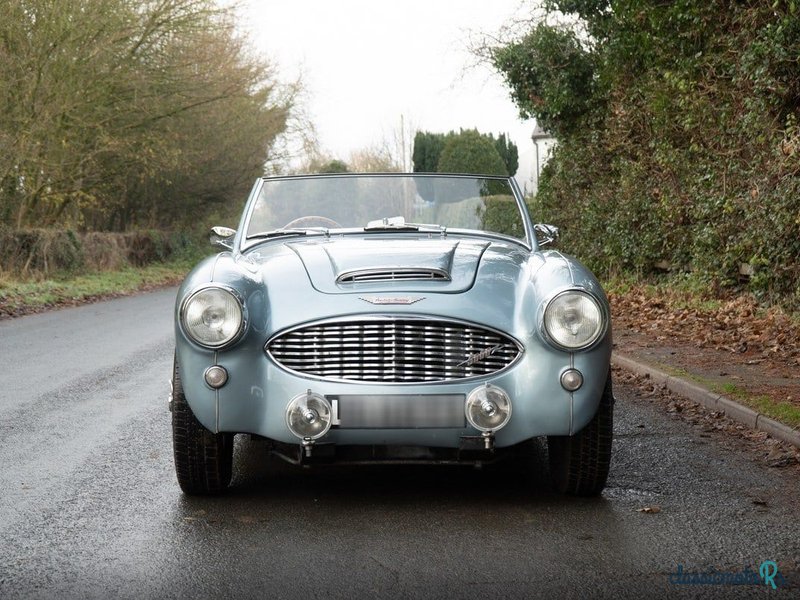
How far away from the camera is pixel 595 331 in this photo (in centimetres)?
452

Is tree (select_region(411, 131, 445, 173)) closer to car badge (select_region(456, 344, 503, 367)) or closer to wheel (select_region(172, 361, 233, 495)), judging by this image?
wheel (select_region(172, 361, 233, 495))

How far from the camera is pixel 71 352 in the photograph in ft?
37.5

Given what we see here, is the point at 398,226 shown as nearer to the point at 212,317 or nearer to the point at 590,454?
the point at 212,317

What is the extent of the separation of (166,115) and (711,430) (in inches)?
908

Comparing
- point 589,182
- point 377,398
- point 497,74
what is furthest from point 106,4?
point 377,398

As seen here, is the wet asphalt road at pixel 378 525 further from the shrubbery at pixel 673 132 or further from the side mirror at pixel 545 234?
the shrubbery at pixel 673 132

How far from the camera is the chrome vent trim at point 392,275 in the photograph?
4727mm

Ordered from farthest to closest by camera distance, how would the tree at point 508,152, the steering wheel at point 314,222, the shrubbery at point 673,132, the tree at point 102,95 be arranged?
1. the tree at point 508,152
2. the tree at point 102,95
3. the shrubbery at point 673,132
4. the steering wheel at point 314,222

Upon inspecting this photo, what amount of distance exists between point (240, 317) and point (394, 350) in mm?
656

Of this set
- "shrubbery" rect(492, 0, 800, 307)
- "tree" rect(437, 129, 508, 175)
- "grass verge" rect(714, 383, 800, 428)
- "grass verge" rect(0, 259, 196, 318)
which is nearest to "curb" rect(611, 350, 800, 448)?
"grass verge" rect(714, 383, 800, 428)

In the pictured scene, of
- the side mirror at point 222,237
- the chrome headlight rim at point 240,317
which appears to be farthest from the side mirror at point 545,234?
the chrome headlight rim at point 240,317

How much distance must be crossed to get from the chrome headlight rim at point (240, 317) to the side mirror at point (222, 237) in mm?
1574

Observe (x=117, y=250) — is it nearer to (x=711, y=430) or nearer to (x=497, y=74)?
(x=497, y=74)

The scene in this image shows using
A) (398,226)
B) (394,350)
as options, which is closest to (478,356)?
(394,350)
